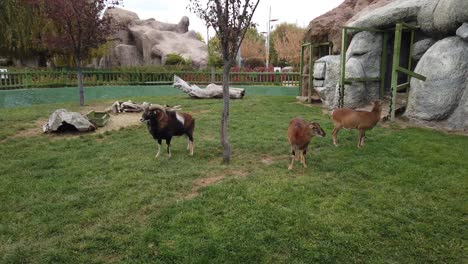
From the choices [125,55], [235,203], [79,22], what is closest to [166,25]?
[125,55]

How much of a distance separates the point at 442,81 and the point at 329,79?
15.3ft

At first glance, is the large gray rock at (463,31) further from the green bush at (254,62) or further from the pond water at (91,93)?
the green bush at (254,62)

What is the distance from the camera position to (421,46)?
10.6 metres

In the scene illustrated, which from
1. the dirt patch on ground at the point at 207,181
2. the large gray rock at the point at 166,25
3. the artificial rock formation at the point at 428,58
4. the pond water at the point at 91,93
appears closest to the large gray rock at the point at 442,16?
the artificial rock formation at the point at 428,58

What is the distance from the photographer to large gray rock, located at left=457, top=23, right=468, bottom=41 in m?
8.60

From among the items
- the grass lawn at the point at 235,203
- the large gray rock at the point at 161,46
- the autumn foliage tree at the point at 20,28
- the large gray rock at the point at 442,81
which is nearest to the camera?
the grass lawn at the point at 235,203

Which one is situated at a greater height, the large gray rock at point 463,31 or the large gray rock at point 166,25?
the large gray rock at point 166,25

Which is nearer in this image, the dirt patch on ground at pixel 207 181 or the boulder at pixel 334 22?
the dirt patch on ground at pixel 207 181

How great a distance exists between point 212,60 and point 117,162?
23.6 meters

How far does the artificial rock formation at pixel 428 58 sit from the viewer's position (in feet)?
28.6

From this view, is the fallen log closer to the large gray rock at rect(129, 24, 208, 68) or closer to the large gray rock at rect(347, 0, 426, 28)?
the large gray rock at rect(347, 0, 426, 28)

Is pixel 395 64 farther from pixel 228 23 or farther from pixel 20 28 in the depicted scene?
pixel 20 28

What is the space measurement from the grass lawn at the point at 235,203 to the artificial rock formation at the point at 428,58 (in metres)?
1.70

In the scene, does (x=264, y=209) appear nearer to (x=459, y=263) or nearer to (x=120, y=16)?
(x=459, y=263)
